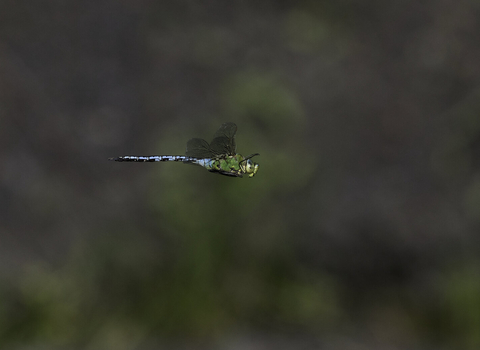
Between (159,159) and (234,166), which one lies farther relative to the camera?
(159,159)

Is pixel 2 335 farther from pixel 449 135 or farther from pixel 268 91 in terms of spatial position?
pixel 449 135

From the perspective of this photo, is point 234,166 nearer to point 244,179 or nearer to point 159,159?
point 159,159

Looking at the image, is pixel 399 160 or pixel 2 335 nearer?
pixel 2 335

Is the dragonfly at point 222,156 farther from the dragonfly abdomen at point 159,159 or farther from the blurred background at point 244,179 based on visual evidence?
the blurred background at point 244,179

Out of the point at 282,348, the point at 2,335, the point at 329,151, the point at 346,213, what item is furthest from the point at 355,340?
the point at 2,335

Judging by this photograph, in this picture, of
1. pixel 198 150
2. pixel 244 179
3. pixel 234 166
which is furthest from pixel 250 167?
pixel 244 179

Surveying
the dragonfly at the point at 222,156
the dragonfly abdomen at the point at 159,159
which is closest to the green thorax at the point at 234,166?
the dragonfly at the point at 222,156

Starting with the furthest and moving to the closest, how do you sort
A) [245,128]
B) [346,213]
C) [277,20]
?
1. [277,20]
2. [346,213]
3. [245,128]
